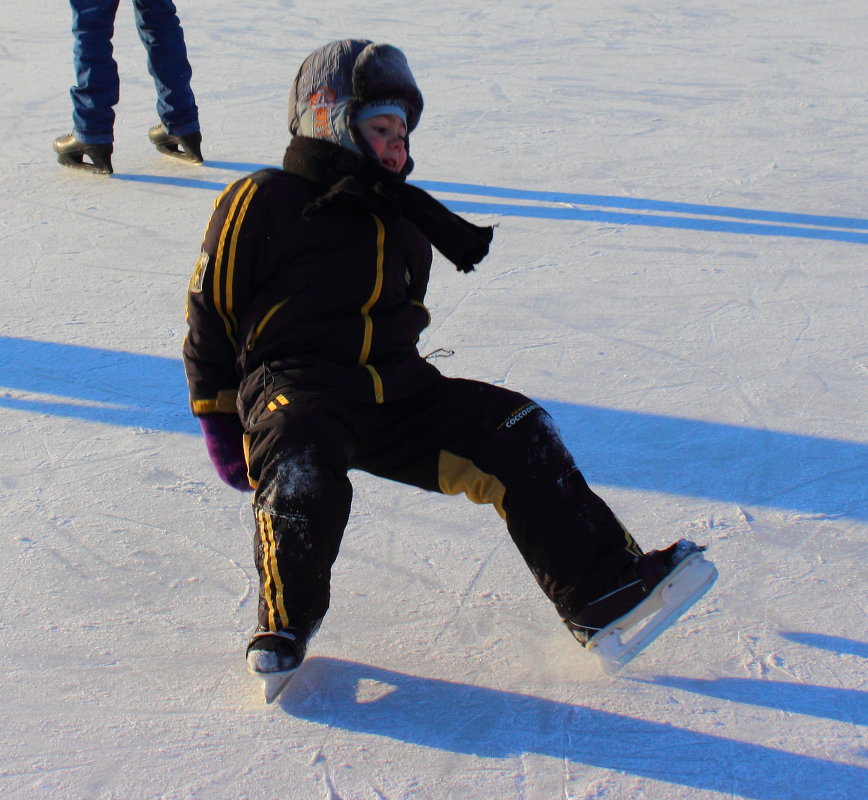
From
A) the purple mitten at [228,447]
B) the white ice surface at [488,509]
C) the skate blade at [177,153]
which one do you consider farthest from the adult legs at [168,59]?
the purple mitten at [228,447]

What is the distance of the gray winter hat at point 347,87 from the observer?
1916mm

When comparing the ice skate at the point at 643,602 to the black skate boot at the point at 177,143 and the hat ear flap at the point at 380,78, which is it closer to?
the hat ear flap at the point at 380,78

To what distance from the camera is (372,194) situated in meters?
1.91

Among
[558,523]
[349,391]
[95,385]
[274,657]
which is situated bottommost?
[95,385]

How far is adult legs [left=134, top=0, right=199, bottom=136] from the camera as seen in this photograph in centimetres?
446

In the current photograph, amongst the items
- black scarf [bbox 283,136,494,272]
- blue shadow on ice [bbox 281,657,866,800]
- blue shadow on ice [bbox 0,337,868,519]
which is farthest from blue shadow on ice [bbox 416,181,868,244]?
blue shadow on ice [bbox 281,657,866,800]

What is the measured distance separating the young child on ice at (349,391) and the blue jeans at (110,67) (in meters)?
2.72

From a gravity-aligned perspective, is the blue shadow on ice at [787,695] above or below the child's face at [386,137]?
below

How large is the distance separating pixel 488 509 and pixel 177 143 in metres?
3.00

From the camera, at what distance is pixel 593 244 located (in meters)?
3.87

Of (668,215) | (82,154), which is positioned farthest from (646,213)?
A: (82,154)

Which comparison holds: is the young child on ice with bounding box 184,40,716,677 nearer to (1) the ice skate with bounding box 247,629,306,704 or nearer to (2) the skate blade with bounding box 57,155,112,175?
(1) the ice skate with bounding box 247,629,306,704

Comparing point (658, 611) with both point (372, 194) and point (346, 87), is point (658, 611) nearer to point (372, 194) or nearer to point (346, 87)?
point (372, 194)

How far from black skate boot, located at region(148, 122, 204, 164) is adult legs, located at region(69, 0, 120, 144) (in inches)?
10.7
